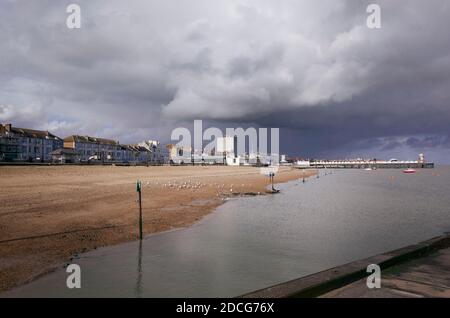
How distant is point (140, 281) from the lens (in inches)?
425

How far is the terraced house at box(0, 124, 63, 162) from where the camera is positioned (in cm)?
9800

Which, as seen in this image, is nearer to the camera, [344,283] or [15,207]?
[344,283]

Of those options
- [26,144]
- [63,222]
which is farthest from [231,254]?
[26,144]

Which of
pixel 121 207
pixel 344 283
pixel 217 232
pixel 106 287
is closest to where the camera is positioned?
pixel 344 283

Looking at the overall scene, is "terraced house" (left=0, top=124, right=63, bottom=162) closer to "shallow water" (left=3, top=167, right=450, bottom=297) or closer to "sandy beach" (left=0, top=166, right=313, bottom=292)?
"sandy beach" (left=0, top=166, right=313, bottom=292)

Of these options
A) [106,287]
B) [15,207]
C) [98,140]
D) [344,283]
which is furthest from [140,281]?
[98,140]

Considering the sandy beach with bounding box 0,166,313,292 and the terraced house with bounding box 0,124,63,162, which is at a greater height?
the terraced house with bounding box 0,124,63,162

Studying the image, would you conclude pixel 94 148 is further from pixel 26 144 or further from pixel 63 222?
pixel 63 222

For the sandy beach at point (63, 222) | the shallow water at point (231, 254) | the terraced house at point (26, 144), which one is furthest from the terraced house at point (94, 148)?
the shallow water at point (231, 254)

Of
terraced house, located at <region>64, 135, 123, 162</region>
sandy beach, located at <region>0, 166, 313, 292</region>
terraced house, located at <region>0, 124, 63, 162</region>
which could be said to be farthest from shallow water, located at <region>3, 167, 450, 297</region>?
terraced house, located at <region>64, 135, 123, 162</region>

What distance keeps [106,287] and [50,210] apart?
14.8 m

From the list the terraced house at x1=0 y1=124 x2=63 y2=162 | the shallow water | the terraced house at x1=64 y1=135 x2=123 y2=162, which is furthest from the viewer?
the terraced house at x1=64 y1=135 x2=123 y2=162
